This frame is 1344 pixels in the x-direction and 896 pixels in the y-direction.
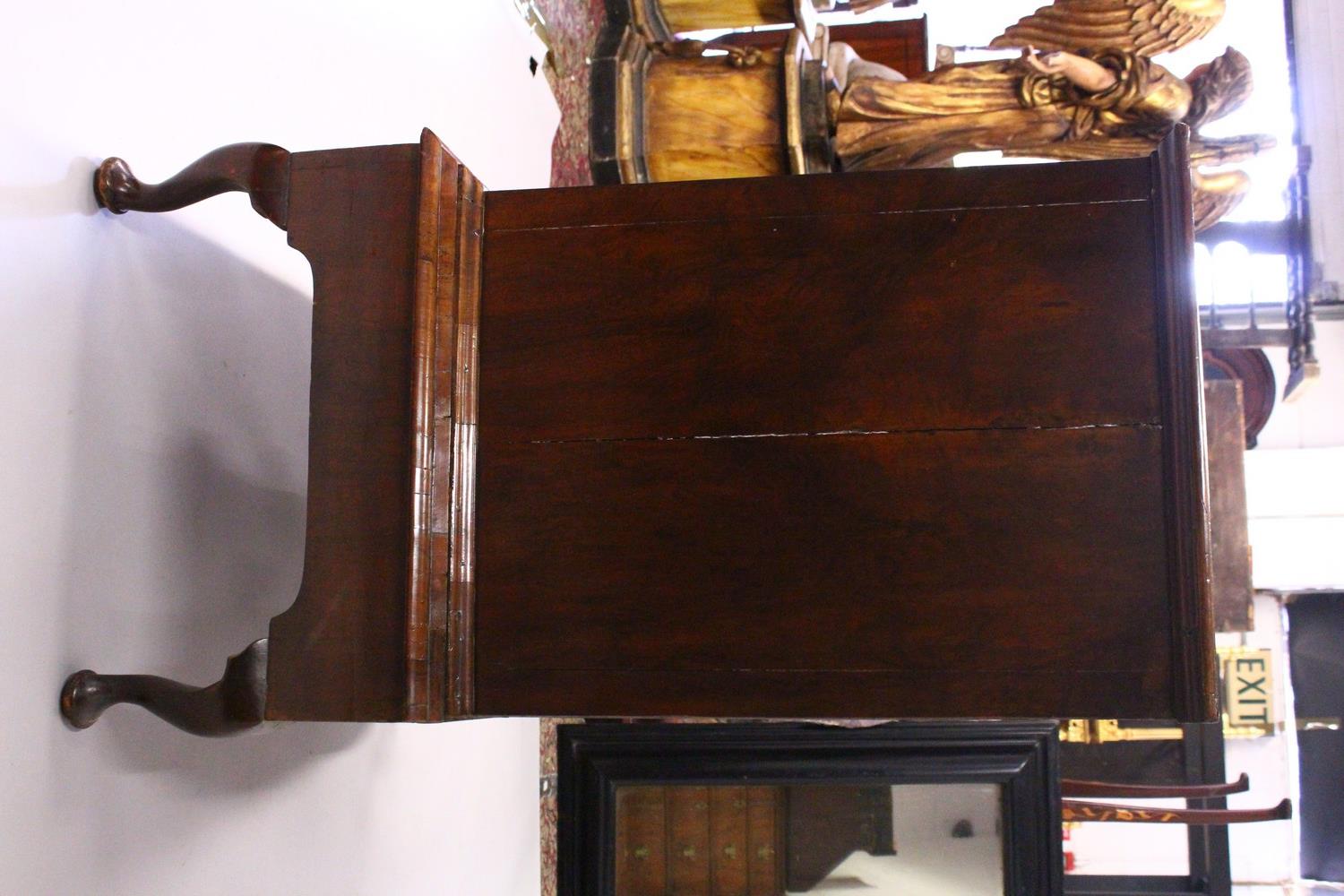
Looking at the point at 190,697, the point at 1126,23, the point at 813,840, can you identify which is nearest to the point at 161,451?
the point at 190,697

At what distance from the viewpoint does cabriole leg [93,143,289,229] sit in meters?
1.69

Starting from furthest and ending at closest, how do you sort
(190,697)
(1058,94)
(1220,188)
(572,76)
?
(1220,188) → (572,76) → (1058,94) → (190,697)

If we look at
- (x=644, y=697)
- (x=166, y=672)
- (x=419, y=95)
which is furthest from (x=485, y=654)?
(x=419, y=95)

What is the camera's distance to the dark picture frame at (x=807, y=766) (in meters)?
3.09

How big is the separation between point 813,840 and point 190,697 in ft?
6.56

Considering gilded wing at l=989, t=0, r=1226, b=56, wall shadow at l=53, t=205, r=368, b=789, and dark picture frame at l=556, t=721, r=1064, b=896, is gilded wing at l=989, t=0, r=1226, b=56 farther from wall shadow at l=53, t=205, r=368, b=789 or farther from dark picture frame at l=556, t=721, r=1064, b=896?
wall shadow at l=53, t=205, r=368, b=789

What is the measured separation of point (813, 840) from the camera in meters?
3.20

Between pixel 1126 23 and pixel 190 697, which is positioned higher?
pixel 1126 23

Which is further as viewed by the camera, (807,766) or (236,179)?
(807,766)

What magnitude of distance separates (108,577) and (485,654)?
55 cm

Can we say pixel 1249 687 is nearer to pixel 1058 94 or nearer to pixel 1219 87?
pixel 1219 87

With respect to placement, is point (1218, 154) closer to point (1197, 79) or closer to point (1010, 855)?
point (1197, 79)

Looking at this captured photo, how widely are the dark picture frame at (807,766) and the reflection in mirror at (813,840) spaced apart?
0.05 meters

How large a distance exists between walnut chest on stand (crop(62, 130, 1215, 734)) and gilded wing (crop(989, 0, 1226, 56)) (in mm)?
2987
